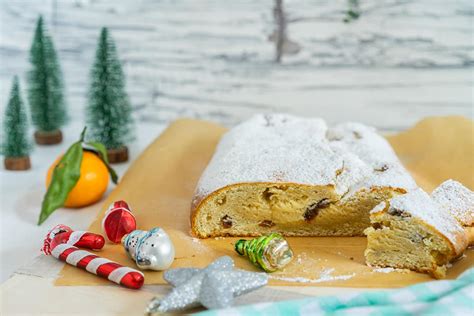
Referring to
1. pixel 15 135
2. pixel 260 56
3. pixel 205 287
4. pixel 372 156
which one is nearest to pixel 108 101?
pixel 15 135

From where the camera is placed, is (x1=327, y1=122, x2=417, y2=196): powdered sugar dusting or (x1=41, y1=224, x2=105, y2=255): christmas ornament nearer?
(x1=41, y1=224, x2=105, y2=255): christmas ornament

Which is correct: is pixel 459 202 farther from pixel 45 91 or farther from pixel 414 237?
pixel 45 91

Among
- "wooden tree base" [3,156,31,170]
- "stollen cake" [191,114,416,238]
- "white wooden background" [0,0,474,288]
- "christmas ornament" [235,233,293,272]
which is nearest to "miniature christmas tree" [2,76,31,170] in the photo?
"wooden tree base" [3,156,31,170]

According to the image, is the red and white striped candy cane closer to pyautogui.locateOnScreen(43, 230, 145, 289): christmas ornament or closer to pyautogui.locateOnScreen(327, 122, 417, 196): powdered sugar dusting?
pyautogui.locateOnScreen(43, 230, 145, 289): christmas ornament

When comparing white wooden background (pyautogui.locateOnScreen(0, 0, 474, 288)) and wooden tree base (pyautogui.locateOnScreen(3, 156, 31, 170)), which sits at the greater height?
white wooden background (pyautogui.locateOnScreen(0, 0, 474, 288))

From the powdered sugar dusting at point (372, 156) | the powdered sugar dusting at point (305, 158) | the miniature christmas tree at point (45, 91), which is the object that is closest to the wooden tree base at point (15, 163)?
the miniature christmas tree at point (45, 91)

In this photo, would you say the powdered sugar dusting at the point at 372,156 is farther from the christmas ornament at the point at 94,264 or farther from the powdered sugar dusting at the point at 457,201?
the christmas ornament at the point at 94,264
